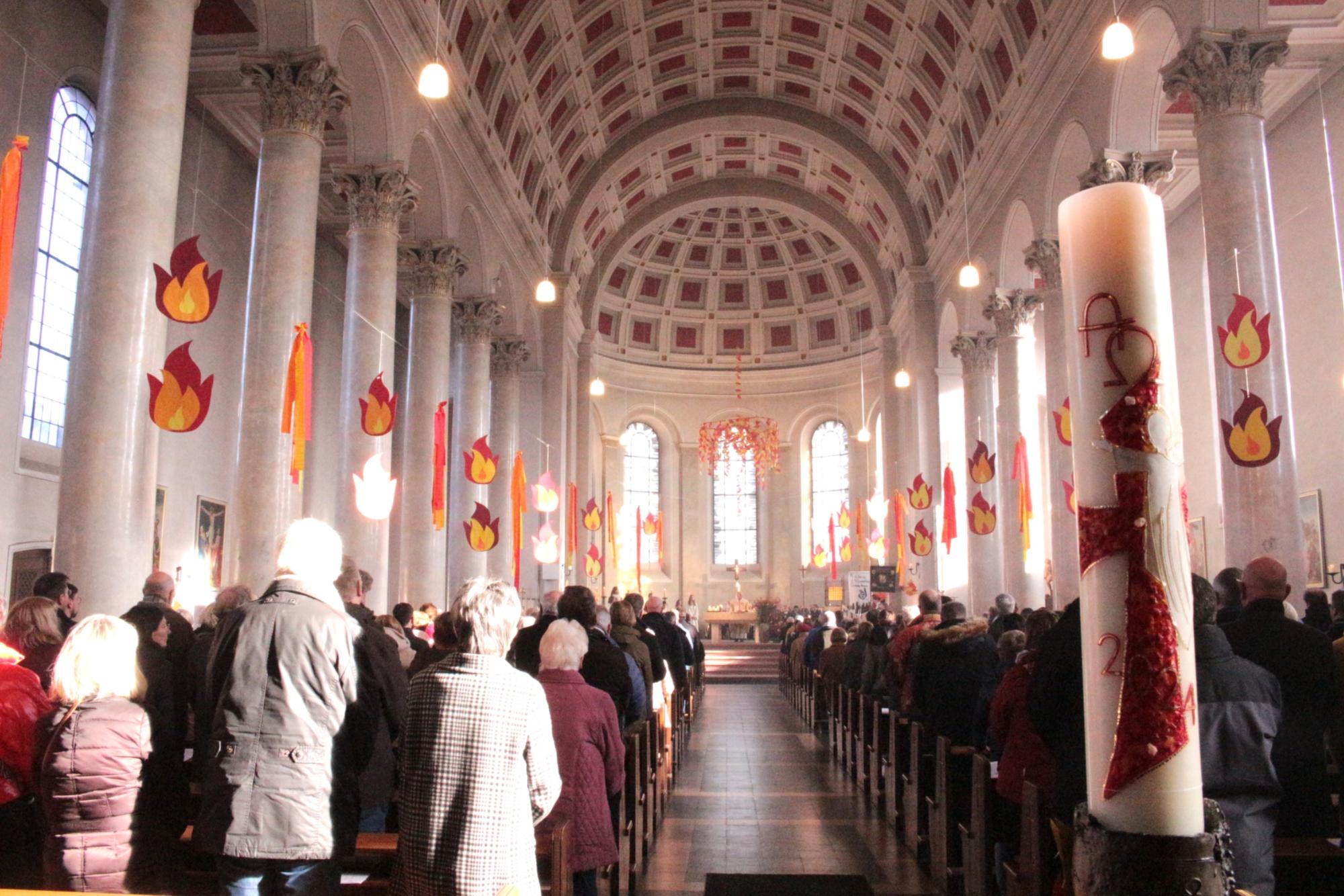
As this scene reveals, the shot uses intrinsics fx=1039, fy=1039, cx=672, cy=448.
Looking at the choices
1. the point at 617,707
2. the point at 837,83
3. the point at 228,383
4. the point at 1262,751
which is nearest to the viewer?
the point at 1262,751

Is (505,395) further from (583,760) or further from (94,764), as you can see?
(94,764)

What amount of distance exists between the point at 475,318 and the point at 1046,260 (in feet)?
34.1

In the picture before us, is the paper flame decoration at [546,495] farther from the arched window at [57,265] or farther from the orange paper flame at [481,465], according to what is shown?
the arched window at [57,265]

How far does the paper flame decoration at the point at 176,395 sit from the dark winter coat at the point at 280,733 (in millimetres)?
5235

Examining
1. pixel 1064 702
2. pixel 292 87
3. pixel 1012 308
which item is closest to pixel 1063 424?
pixel 1012 308

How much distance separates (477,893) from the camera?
2.87 metres

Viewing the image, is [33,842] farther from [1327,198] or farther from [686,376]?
Result: [686,376]

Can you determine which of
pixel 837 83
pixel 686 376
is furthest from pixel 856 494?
pixel 837 83

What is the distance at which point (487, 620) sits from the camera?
303 cm

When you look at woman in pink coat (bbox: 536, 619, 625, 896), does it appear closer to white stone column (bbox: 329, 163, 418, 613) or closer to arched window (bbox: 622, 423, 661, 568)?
white stone column (bbox: 329, 163, 418, 613)

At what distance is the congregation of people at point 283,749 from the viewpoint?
2947 millimetres

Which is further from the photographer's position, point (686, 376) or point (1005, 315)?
point (686, 376)

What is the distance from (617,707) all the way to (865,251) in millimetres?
24518

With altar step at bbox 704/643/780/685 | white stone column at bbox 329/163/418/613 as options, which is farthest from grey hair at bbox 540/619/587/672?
altar step at bbox 704/643/780/685
